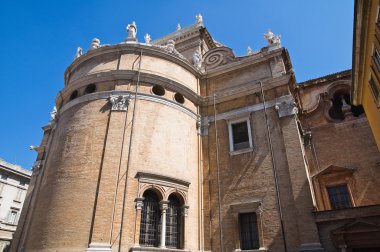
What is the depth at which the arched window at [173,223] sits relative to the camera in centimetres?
1233

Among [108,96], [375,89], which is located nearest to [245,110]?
[375,89]

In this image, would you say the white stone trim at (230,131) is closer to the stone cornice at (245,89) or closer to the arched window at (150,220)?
the stone cornice at (245,89)

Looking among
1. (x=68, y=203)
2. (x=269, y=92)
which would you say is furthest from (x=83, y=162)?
(x=269, y=92)

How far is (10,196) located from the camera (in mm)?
31312

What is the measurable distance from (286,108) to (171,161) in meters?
5.87

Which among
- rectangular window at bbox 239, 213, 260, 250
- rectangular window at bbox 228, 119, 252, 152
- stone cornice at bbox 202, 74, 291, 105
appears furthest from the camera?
stone cornice at bbox 202, 74, 291, 105

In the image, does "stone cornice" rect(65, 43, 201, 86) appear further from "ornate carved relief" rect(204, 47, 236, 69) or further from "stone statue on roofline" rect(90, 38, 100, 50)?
"ornate carved relief" rect(204, 47, 236, 69)

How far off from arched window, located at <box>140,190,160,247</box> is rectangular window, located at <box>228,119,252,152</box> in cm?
456

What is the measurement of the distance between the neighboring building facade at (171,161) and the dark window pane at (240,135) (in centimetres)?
5

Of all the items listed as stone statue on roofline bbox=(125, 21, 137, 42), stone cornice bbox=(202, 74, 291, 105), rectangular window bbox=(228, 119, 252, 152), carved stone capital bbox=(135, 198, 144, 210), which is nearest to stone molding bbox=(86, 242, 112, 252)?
carved stone capital bbox=(135, 198, 144, 210)

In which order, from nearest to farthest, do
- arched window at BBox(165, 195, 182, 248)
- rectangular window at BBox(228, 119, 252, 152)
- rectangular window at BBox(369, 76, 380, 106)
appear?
rectangular window at BBox(369, 76, 380, 106)
arched window at BBox(165, 195, 182, 248)
rectangular window at BBox(228, 119, 252, 152)

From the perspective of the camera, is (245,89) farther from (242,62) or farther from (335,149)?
(335,149)

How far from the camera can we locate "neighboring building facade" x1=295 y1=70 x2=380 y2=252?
593 inches

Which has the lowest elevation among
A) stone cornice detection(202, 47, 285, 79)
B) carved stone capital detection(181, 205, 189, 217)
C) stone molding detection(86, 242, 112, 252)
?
stone molding detection(86, 242, 112, 252)
